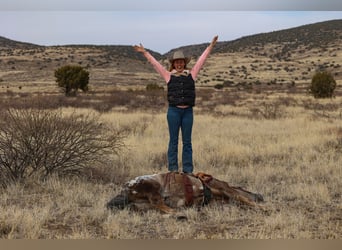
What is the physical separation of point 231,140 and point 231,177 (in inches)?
138

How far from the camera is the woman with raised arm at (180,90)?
576cm

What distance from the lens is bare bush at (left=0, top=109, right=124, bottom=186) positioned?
6.33 meters

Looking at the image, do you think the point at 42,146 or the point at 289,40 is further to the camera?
the point at 289,40

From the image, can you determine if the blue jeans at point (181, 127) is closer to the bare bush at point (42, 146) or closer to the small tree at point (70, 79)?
the bare bush at point (42, 146)

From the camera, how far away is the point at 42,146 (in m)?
6.47

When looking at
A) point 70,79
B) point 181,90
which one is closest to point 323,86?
point 70,79

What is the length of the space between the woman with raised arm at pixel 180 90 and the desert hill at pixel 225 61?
168 feet

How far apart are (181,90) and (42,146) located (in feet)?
7.18

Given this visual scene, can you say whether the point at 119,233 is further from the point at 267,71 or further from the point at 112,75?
the point at 267,71

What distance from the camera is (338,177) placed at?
6.64 meters

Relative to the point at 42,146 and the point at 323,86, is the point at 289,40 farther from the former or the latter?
the point at 42,146

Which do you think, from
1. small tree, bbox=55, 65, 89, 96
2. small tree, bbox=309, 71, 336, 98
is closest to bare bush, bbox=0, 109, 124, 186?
small tree, bbox=309, 71, 336, 98

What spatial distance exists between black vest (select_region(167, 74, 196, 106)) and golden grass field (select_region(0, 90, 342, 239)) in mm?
1425

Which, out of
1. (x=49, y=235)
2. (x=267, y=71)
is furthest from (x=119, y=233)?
(x=267, y=71)
